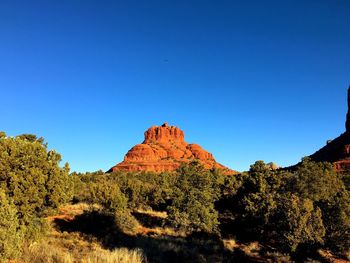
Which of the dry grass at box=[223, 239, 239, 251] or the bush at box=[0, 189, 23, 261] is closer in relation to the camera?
the bush at box=[0, 189, 23, 261]

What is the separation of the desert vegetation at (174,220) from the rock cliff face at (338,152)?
73851 mm

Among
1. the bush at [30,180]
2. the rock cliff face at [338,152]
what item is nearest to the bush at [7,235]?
the bush at [30,180]

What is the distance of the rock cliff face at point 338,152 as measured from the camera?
99325mm

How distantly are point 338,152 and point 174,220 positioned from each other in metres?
103

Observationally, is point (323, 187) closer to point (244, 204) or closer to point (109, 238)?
point (244, 204)

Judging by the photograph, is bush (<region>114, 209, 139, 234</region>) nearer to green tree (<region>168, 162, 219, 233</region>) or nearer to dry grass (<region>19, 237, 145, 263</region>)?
green tree (<region>168, 162, 219, 233</region>)

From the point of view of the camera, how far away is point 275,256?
77.2ft

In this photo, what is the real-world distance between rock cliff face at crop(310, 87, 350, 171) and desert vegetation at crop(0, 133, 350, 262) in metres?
73.9

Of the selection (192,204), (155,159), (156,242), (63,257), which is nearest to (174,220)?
(192,204)

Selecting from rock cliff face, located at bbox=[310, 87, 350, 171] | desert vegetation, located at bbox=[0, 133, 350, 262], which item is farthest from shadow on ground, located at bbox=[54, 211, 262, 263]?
rock cliff face, located at bbox=[310, 87, 350, 171]

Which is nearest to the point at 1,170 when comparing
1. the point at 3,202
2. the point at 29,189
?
the point at 29,189

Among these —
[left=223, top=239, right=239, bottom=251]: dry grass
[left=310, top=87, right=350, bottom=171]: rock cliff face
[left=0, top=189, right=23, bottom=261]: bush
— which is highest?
[left=310, top=87, right=350, bottom=171]: rock cliff face

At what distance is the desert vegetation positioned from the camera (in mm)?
15023

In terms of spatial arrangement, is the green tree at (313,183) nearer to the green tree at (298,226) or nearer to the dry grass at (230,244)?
the green tree at (298,226)
